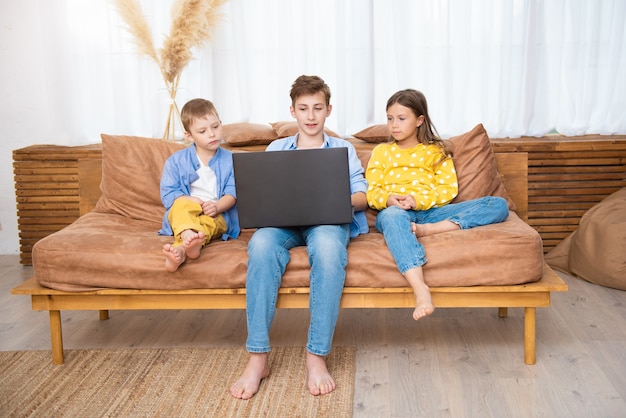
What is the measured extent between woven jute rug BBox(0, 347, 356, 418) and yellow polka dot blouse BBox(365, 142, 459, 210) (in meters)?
0.62

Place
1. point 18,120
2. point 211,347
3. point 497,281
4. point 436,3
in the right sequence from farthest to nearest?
1. point 18,120
2. point 436,3
3. point 211,347
4. point 497,281

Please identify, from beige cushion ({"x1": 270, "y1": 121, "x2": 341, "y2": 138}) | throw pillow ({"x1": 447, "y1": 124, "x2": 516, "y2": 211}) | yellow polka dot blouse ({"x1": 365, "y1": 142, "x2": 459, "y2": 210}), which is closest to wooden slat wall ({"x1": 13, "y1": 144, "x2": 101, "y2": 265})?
beige cushion ({"x1": 270, "y1": 121, "x2": 341, "y2": 138})

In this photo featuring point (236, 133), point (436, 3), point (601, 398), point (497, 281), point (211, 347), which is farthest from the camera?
point (436, 3)

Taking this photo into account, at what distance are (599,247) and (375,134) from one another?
117 cm

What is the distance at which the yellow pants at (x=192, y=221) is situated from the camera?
2.46 m

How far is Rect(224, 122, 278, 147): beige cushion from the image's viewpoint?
3.55 m

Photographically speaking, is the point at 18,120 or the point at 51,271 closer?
the point at 51,271

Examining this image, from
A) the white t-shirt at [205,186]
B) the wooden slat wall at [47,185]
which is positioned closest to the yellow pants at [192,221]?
the white t-shirt at [205,186]

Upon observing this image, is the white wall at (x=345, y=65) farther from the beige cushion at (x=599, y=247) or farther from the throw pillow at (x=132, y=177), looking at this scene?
the throw pillow at (x=132, y=177)

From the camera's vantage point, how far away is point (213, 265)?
2441 millimetres

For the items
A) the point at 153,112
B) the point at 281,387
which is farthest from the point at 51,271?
the point at 153,112

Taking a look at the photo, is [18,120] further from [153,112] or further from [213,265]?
[213,265]

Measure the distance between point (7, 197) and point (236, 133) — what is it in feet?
5.10

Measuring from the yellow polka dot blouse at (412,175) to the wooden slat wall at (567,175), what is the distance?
0.96 m
